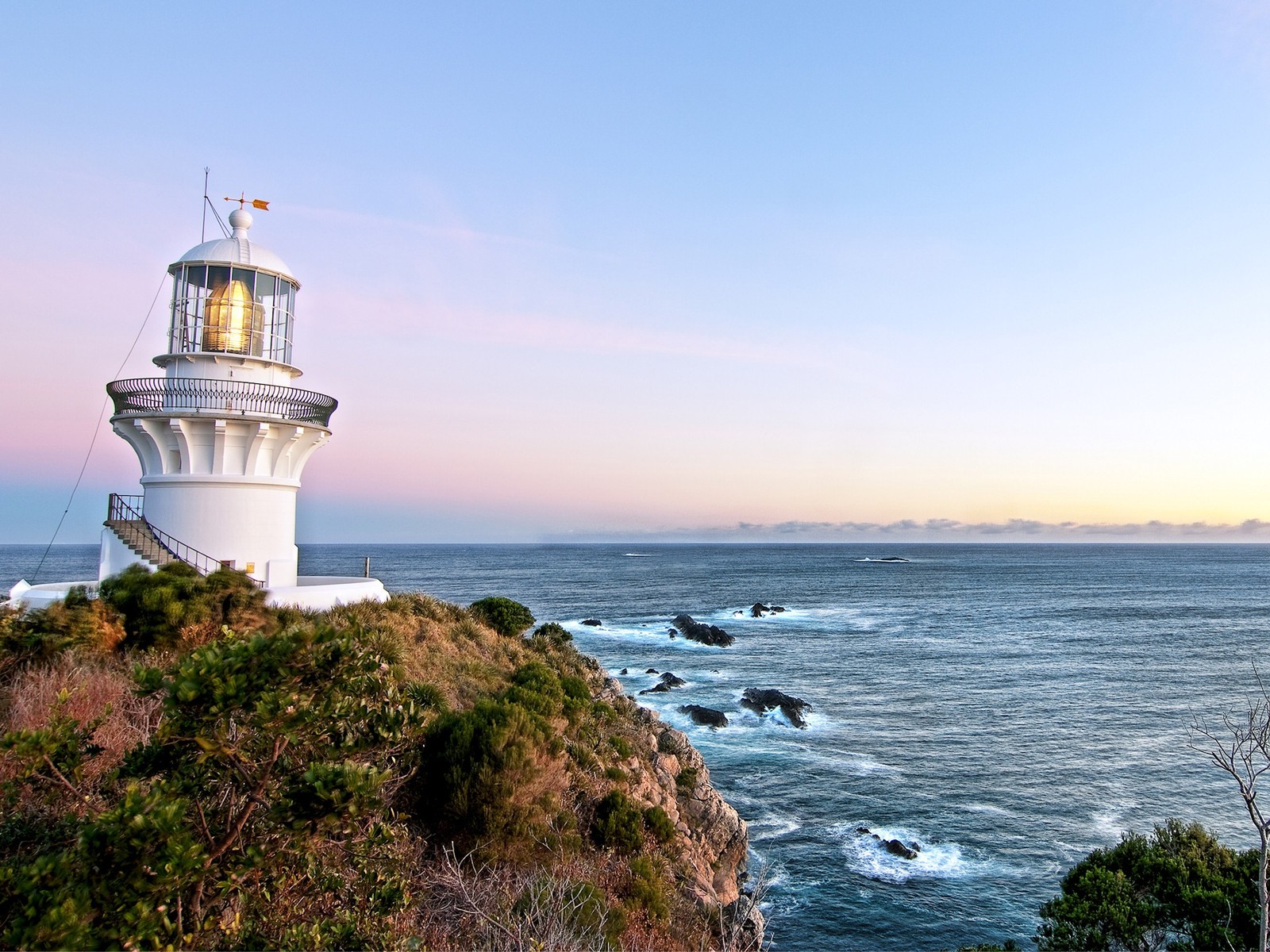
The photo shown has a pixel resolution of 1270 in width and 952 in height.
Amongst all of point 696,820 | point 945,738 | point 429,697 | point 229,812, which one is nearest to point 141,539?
point 429,697

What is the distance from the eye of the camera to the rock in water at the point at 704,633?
5425 centimetres

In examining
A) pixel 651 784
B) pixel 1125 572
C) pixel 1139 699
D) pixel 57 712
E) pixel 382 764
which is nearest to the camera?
pixel 57 712

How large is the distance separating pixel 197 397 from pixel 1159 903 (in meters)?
21.7

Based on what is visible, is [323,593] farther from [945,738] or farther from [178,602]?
[945,738]

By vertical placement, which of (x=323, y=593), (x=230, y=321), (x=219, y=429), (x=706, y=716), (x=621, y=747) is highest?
(x=230, y=321)

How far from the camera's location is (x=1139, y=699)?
3497cm

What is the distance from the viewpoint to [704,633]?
184 feet

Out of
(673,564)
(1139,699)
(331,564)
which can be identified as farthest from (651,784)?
(673,564)

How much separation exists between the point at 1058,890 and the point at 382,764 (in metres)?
18.9

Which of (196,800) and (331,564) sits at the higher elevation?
(196,800)

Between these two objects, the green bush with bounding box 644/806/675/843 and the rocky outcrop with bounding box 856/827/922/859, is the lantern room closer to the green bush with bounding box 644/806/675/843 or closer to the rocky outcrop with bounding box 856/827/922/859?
the green bush with bounding box 644/806/675/843

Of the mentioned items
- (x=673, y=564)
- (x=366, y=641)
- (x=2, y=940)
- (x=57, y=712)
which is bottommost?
(x=673, y=564)

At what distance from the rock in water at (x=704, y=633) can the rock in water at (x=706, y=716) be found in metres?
19.8

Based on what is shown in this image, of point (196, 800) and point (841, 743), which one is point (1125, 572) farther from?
point (196, 800)
